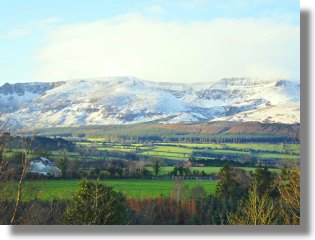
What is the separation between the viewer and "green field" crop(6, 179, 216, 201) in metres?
5.78

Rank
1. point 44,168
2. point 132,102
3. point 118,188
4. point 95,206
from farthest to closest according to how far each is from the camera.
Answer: point 132,102, point 44,168, point 118,188, point 95,206

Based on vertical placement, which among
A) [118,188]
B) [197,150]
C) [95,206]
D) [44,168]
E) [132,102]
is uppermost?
[132,102]

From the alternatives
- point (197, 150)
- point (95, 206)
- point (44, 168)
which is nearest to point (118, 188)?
point (95, 206)

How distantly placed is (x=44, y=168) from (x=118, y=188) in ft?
2.67

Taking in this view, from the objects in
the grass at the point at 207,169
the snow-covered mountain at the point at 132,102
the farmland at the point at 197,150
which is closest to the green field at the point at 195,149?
the farmland at the point at 197,150

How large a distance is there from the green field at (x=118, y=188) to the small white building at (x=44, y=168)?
0.30 feet

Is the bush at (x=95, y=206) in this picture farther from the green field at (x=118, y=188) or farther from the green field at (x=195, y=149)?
the green field at (x=195, y=149)

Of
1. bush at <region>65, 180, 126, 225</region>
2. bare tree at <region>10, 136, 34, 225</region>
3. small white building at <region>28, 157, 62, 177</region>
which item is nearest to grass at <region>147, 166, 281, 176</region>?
bush at <region>65, 180, 126, 225</region>

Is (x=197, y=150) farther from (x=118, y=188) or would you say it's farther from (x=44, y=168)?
(x=44, y=168)

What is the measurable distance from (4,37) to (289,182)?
3273mm

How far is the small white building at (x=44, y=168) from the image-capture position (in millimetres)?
5891

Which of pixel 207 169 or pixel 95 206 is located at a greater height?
pixel 207 169

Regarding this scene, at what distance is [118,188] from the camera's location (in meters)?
5.79

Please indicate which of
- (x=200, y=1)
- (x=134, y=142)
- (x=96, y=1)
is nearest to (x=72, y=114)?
(x=134, y=142)
